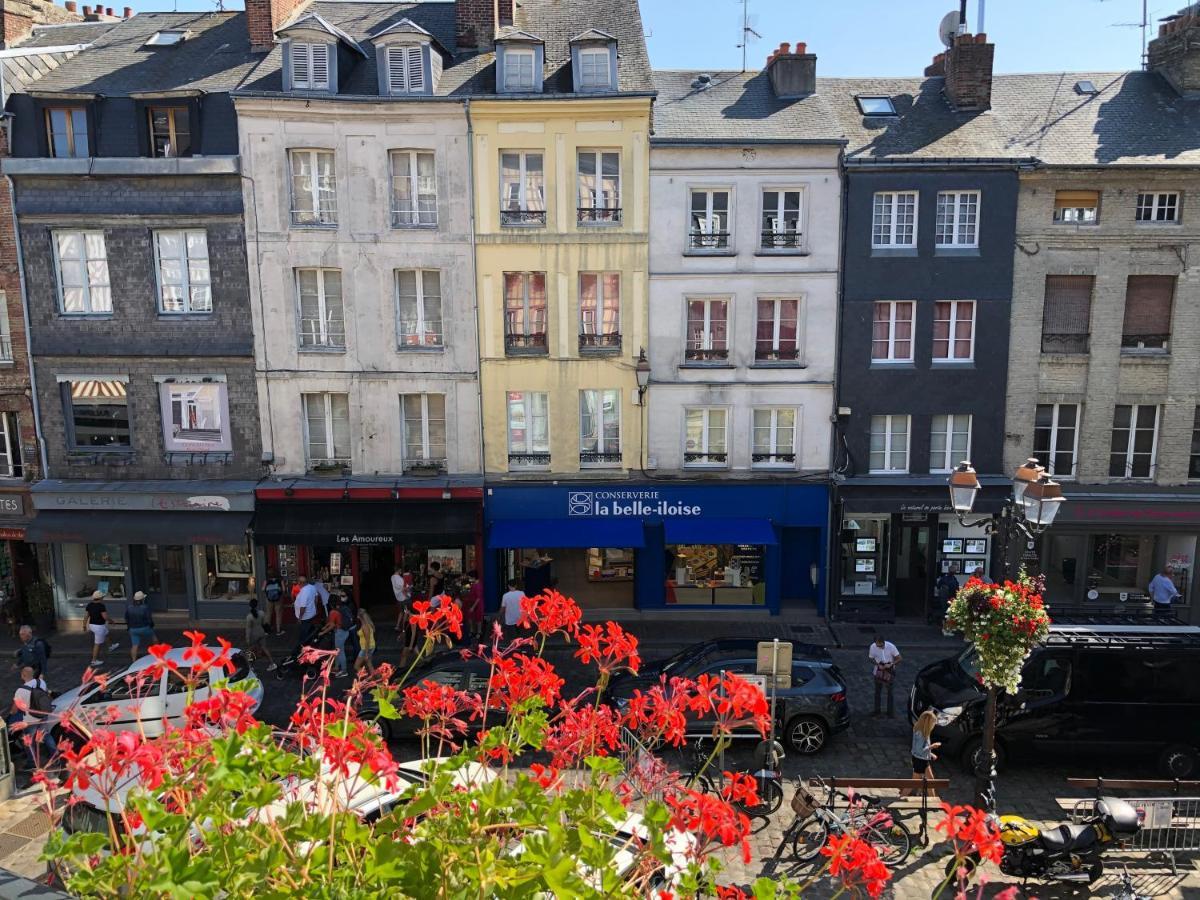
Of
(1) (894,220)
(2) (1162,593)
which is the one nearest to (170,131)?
(1) (894,220)

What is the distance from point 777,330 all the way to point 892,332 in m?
2.56

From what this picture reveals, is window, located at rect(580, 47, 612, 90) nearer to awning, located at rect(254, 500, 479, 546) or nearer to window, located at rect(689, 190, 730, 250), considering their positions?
window, located at rect(689, 190, 730, 250)

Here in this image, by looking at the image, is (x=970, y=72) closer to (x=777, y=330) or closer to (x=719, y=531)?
(x=777, y=330)

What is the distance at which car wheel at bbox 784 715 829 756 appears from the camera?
43.7 feet

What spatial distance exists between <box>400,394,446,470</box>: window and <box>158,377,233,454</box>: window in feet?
12.8

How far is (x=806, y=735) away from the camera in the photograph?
43.8 ft

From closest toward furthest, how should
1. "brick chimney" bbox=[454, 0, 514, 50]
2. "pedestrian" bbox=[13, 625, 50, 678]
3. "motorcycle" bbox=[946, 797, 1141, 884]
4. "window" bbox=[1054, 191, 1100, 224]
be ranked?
"motorcycle" bbox=[946, 797, 1141, 884] < "pedestrian" bbox=[13, 625, 50, 678] < "window" bbox=[1054, 191, 1100, 224] < "brick chimney" bbox=[454, 0, 514, 50]

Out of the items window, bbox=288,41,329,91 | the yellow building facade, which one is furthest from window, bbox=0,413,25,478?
the yellow building facade

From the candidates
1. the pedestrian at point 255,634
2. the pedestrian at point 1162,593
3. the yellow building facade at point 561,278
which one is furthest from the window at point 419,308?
the pedestrian at point 1162,593

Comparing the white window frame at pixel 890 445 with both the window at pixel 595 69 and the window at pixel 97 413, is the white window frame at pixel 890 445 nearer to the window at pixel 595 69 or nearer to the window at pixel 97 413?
the window at pixel 595 69

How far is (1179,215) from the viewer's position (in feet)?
61.7

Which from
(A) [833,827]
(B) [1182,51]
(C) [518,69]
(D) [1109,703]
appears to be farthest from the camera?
(B) [1182,51]

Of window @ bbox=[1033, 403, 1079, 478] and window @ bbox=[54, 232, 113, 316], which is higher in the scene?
window @ bbox=[54, 232, 113, 316]

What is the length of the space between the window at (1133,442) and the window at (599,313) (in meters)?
11.5
